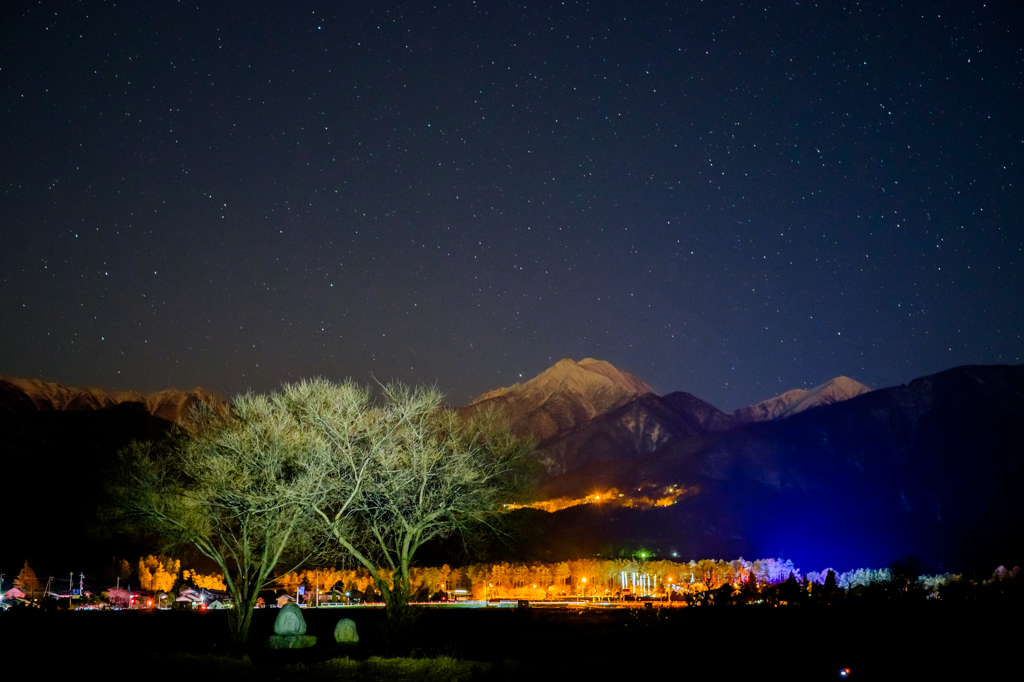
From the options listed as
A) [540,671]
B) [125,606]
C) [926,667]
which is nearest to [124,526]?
[540,671]

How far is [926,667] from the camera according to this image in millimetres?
15352

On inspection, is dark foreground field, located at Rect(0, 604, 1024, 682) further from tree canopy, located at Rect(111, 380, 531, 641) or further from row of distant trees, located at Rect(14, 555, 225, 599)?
row of distant trees, located at Rect(14, 555, 225, 599)

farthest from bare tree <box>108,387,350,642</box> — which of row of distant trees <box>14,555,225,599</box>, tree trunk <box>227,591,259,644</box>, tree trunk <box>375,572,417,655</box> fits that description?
row of distant trees <box>14,555,225,599</box>

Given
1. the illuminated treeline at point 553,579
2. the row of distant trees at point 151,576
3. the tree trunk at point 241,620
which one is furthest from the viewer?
the illuminated treeline at point 553,579

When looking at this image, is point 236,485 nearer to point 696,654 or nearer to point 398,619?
point 398,619

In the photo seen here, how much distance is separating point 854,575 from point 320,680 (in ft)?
511

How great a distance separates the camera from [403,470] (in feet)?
85.1

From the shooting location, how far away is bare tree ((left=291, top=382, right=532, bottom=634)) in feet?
85.8

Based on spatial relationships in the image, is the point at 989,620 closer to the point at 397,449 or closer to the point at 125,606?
the point at 397,449

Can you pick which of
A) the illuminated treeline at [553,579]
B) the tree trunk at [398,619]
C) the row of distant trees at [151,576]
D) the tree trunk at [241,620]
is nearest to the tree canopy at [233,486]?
the tree trunk at [241,620]

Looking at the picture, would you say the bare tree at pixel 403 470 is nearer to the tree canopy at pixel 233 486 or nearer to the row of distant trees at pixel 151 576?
the tree canopy at pixel 233 486

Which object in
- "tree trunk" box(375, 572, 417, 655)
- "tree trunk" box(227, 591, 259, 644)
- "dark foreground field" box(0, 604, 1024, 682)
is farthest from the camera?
"tree trunk" box(227, 591, 259, 644)

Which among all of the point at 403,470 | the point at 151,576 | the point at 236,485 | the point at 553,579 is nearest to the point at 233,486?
the point at 236,485

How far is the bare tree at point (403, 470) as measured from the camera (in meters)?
26.1
